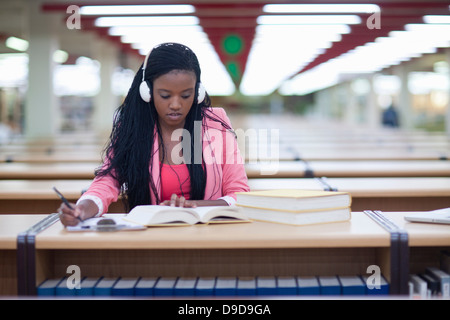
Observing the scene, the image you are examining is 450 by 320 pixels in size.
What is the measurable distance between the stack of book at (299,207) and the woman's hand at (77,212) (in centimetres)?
49

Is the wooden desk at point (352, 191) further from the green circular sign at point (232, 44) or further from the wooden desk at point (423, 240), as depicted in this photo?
the green circular sign at point (232, 44)

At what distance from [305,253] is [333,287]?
19 cm

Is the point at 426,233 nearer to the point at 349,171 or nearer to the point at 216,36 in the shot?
Answer: the point at 349,171

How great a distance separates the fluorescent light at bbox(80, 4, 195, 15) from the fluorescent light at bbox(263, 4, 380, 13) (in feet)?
3.29

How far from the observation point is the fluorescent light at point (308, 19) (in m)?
6.40


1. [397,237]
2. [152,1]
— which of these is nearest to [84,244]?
[397,237]

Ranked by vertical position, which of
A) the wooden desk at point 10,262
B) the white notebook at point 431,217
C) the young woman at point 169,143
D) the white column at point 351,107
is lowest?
the wooden desk at point 10,262

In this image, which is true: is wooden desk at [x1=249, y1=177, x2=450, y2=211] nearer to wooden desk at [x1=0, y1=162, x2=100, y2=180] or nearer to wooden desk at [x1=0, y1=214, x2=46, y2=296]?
wooden desk at [x1=0, y1=162, x2=100, y2=180]

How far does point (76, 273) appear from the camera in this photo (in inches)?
58.9

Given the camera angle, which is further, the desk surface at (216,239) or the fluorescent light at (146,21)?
the fluorescent light at (146,21)

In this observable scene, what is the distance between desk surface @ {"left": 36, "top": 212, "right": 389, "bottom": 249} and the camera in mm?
1306

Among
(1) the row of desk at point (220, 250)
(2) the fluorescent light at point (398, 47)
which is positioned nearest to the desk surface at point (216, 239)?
(1) the row of desk at point (220, 250)

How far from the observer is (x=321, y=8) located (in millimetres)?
5910
